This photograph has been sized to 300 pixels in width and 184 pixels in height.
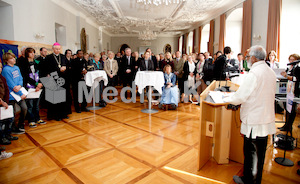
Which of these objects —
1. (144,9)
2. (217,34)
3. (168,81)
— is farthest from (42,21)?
(217,34)

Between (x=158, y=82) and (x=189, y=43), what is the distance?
13519 mm

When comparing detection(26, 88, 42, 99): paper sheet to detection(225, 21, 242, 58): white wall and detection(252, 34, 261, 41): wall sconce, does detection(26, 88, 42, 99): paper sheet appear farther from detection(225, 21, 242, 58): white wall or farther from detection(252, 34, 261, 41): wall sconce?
detection(225, 21, 242, 58): white wall

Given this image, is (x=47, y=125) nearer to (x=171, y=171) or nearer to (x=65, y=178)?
(x=65, y=178)

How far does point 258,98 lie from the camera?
177 centimetres

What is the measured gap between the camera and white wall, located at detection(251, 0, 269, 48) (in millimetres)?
6914

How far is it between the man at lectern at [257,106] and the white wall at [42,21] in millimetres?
6320

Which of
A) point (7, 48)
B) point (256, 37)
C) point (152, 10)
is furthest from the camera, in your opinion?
point (152, 10)

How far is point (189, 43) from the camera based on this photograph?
57.0 feet

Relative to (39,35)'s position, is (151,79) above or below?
below

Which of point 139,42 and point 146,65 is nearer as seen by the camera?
point 146,65

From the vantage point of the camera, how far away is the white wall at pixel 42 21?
5.69m

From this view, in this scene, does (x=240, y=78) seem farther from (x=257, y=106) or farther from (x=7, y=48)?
(x=7, y=48)

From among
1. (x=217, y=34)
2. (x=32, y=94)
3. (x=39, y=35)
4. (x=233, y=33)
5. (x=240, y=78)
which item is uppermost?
(x=217, y=34)

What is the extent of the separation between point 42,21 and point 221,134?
23.3 feet
